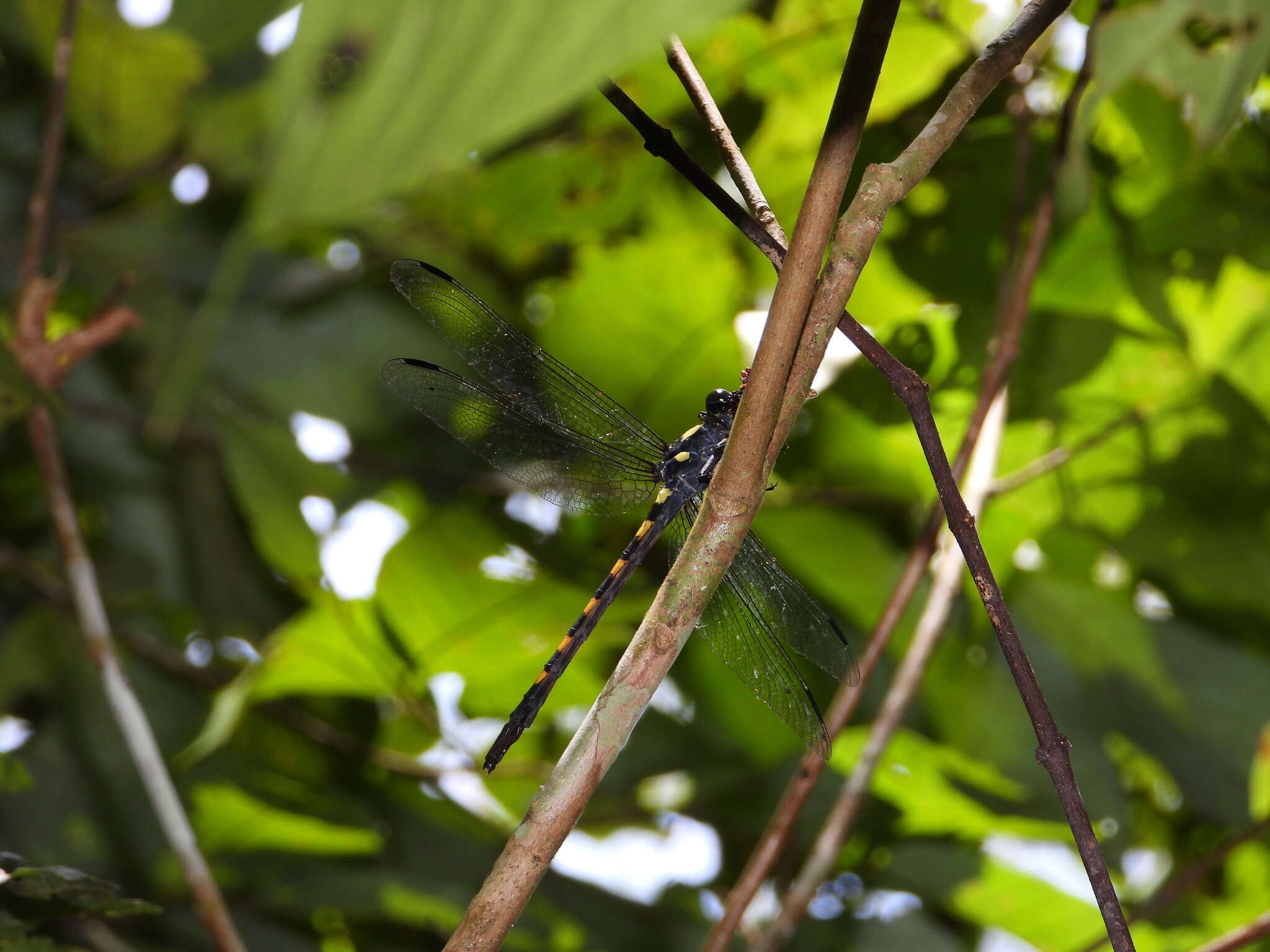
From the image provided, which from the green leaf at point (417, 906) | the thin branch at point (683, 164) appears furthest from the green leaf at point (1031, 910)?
the thin branch at point (683, 164)

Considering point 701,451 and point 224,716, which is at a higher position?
point 701,451

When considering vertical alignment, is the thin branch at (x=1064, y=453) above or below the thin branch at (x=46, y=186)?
above

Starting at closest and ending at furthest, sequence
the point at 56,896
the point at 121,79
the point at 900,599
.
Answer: the point at 56,896 → the point at 900,599 → the point at 121,79

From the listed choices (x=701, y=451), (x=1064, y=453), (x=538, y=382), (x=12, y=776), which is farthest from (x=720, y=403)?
(x=12, y=776)

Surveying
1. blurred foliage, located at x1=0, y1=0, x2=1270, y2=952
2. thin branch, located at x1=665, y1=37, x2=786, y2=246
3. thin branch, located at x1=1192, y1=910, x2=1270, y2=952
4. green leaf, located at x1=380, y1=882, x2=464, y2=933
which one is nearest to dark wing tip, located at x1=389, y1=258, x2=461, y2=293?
blurred foliage, located at x1=0, y1=0, x2=1270, y2=952

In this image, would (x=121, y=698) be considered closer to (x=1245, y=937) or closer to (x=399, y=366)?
(x=399, y=366)

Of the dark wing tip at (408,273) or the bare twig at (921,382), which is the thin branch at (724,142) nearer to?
the bare twig at (921,382)
